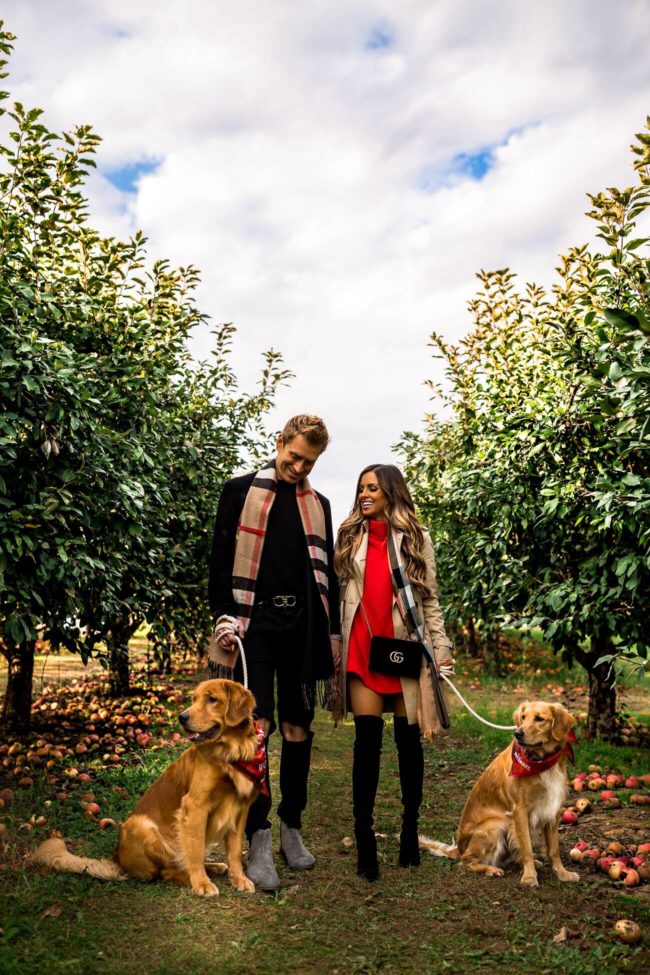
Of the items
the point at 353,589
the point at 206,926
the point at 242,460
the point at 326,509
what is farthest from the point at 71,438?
the point at 242,460

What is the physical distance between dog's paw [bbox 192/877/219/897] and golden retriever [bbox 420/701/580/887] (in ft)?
4.98

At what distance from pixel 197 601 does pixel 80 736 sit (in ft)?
6.83

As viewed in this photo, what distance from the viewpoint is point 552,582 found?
6.99 meters

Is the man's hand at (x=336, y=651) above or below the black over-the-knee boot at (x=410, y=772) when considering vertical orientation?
above

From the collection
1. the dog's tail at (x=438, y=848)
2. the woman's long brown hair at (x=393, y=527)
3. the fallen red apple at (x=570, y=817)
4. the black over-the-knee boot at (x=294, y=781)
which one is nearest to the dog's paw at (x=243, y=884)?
the black over-the-knee boot at (x=294, y=781)

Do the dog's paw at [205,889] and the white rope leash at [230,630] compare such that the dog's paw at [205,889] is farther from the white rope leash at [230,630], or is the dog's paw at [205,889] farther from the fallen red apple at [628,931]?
the fallen red apple at [628,931]

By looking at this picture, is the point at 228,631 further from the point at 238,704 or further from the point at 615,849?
the point at 615,849

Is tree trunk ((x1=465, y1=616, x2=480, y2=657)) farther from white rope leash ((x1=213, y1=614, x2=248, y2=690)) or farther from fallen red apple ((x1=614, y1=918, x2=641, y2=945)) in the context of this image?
fallen red apple ((x1=614, y1=918, x2=641, y2=945))

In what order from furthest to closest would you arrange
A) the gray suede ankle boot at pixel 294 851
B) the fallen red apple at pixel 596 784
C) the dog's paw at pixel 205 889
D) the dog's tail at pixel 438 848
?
the fallen red apple at pixel 596 784 → the dog's tail at pixel 438 848 → the gray suede ankle boot at pixel 294 851 → the dog's paw at pixel 205 889

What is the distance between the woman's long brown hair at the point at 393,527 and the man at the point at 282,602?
13cm

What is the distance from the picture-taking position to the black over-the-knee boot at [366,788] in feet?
14.1

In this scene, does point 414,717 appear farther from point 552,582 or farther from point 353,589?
point 552,582

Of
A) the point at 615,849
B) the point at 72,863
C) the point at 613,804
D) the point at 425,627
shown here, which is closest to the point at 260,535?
the point at 425,627

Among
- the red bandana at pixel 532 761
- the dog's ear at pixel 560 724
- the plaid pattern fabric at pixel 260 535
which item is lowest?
the red bandana at pixel 532 761
